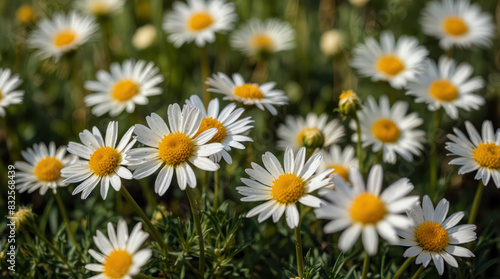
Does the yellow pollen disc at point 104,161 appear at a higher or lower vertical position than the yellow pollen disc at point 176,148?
higher

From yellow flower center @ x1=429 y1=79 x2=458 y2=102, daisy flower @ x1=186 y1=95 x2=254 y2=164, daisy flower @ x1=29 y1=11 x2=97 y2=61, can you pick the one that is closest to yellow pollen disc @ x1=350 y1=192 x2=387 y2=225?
daisy flower @ x1=186 y1=95 x2=254 y2=164

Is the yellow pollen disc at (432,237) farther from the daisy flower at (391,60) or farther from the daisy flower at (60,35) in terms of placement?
the daisy flower at (60,35)

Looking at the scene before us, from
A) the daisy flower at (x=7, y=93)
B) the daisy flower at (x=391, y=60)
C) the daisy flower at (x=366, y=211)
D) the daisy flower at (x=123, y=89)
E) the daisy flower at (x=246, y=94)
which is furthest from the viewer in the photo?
the daisy flower at (x=391, y=60)

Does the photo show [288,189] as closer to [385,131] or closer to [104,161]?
[104,161]

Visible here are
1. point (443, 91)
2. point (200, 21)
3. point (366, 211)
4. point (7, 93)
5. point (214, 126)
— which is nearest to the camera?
point (366, 211)

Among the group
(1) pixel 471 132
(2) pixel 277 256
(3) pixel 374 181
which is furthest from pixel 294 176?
(1) pixel 471 132

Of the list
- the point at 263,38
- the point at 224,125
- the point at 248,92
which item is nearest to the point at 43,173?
the point at 224,125

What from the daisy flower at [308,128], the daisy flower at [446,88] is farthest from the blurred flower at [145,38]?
the daisy flower at [446,88]
